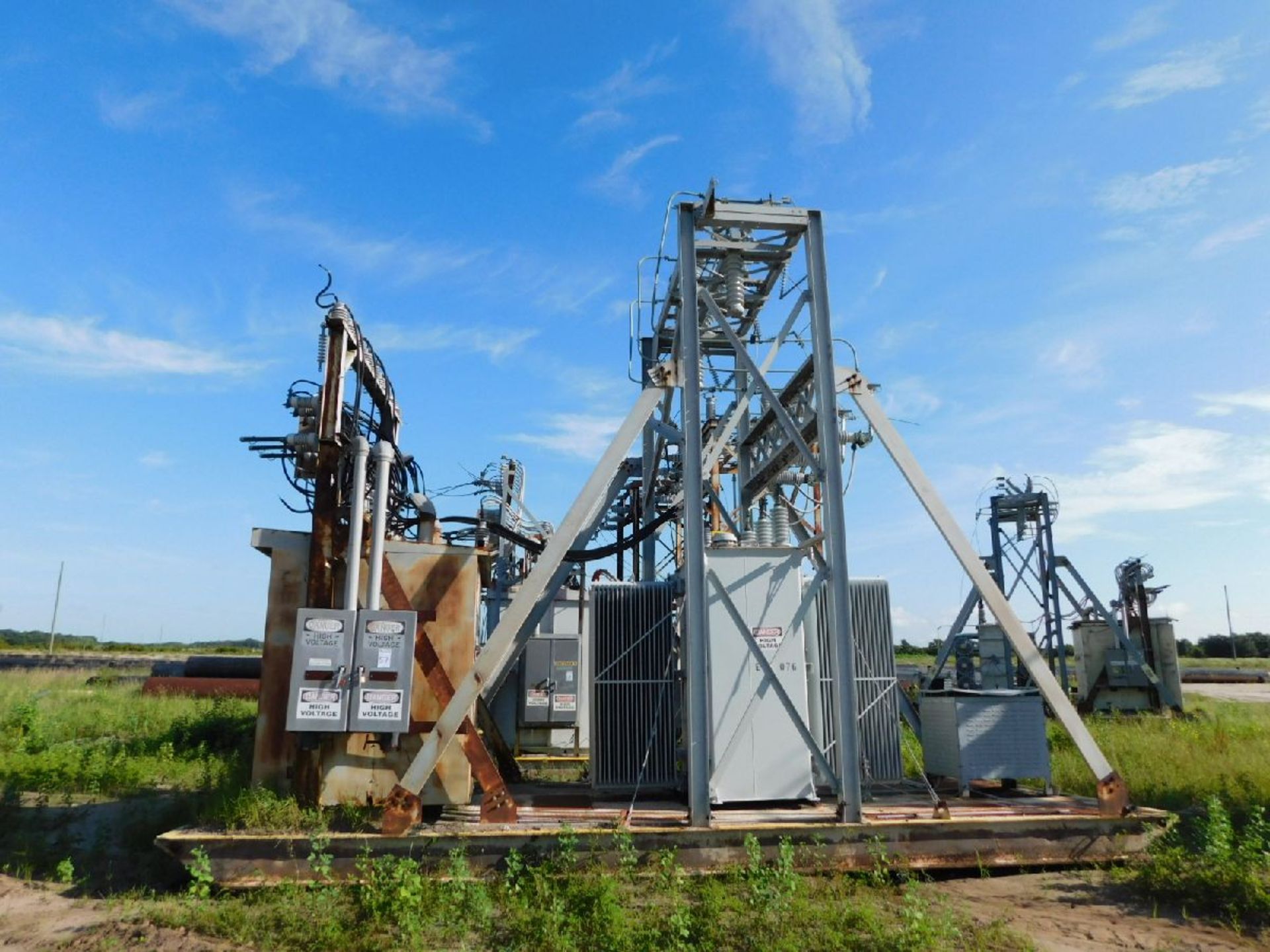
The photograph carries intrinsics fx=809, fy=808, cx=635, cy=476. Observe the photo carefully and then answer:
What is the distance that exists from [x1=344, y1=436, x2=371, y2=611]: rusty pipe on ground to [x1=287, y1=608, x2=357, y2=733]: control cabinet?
238mm

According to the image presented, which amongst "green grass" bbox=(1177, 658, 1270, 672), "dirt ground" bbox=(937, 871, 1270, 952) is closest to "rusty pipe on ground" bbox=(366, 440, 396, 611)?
"dirt ground" bbox=(937, 871, 1270, 952)

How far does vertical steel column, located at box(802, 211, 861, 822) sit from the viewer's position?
759cm

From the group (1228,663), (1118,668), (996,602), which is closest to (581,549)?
(996,602)

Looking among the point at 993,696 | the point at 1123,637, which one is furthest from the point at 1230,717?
the point at 993,696

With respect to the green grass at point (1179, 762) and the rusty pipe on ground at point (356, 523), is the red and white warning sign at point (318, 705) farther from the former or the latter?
the green grass at point (1179, 762)

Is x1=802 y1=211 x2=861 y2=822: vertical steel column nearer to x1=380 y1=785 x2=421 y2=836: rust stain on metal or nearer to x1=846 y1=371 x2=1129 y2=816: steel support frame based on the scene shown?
x1=846 y1=371 x2=1129 y2=816: steel support frame

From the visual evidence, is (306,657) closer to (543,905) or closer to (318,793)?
(318,793)

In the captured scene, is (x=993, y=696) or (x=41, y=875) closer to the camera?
(x=41, y=875)

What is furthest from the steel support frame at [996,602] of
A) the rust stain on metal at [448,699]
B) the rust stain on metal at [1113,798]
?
the rust stain on metal at [448,699]

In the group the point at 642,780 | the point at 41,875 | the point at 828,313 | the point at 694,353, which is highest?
the point at 828,313

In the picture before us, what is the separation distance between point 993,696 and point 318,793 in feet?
22.9

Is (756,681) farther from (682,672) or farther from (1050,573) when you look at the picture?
(1050,573)

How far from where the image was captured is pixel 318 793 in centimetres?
753

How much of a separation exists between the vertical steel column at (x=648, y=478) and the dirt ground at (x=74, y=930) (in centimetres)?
661
